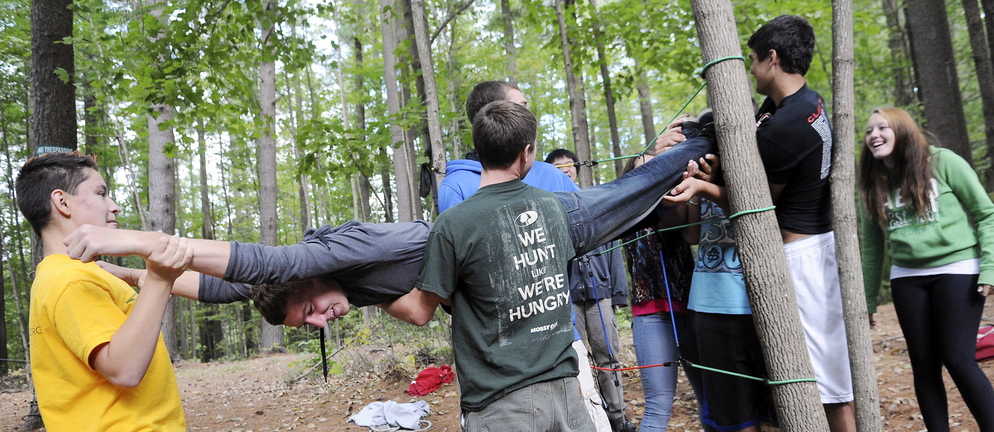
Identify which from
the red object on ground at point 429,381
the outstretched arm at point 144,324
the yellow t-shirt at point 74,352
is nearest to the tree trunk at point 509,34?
the red object on ground at point 429,381

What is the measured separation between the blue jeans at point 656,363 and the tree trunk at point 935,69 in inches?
305

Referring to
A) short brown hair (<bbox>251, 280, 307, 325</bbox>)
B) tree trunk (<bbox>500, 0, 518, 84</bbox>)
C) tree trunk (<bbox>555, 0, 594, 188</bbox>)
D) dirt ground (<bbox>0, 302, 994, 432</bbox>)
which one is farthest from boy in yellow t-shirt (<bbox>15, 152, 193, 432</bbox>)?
tree trunk (<bbox>500, 0, 518, 84</bbox>)

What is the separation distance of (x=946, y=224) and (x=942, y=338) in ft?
1.83

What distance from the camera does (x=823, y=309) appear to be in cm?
240

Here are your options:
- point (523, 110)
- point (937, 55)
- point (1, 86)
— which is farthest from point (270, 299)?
point (1, 86)

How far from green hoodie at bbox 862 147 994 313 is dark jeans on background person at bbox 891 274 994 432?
0.35 ft

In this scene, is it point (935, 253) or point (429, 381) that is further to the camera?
point (429, 381)

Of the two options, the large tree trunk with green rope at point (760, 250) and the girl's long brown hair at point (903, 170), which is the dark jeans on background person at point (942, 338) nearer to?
the girl's long brown hair at point (903, 170)

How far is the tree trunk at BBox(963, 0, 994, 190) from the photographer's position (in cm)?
932

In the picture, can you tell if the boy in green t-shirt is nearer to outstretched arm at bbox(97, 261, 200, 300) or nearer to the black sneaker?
outstretched arm at bbox(97, 261, 200, 300)

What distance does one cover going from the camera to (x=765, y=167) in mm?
2338

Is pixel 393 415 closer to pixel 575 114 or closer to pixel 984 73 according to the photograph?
pixel 575 114

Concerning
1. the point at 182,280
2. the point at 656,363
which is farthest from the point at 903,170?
the point at 182,280

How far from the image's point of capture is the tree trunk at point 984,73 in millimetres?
9320
